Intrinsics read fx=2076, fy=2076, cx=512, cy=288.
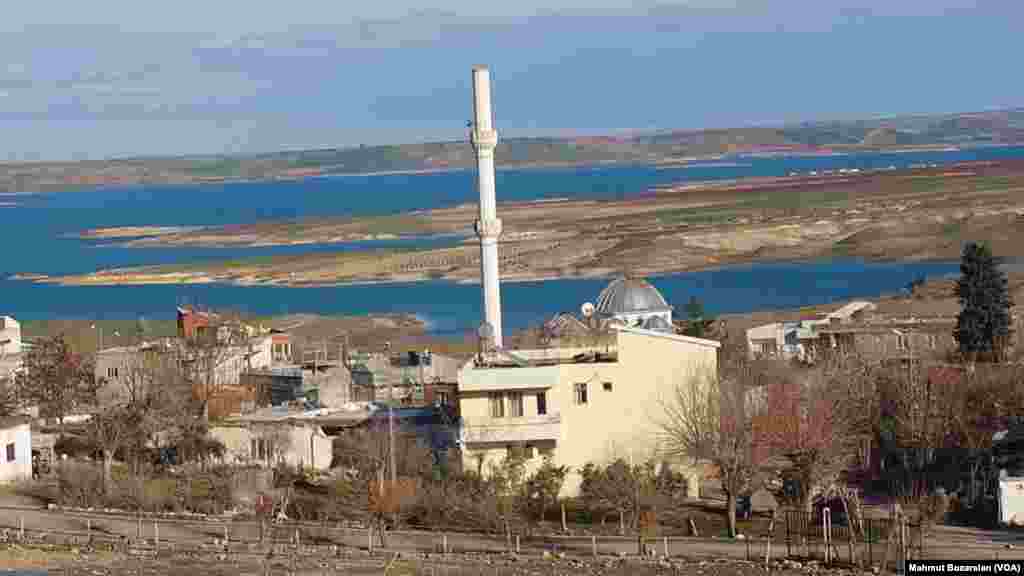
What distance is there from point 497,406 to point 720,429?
379 cm

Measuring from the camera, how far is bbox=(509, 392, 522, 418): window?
34.1 metres

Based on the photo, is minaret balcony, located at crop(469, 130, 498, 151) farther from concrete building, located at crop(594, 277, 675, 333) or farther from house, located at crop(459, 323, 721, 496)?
house, located at crop(459, 323, 721, 496)

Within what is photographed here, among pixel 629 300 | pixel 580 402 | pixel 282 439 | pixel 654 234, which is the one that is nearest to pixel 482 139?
pixel 629 300

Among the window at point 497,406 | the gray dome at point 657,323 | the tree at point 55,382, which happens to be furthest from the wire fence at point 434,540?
the gray dome at point 657,323

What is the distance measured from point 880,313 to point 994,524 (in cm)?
2789

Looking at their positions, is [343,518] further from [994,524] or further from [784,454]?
[994,524]

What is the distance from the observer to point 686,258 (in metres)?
101

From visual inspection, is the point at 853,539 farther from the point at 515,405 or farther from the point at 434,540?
the point at 515,405

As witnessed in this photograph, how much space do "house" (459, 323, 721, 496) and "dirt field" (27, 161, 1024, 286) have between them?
194ft

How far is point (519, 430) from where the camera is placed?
112ft

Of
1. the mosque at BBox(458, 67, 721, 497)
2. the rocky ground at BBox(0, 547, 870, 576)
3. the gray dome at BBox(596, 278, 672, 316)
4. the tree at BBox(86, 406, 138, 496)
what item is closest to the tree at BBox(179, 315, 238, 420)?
the tree at BBox(86, 406, 138, 496)

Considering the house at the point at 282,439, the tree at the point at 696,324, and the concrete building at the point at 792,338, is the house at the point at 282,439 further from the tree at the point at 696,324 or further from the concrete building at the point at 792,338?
the concrete building at the point at 792,338

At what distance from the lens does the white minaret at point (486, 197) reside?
49.6 metres

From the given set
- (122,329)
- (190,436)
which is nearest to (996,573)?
(190,436)
